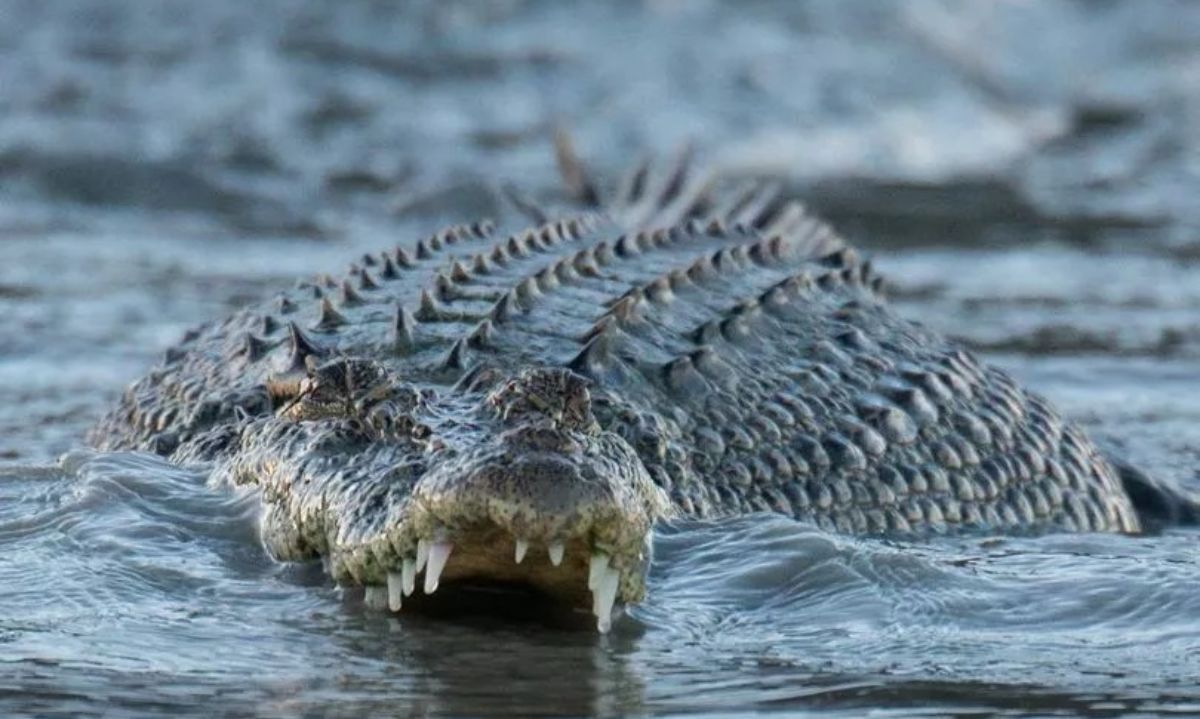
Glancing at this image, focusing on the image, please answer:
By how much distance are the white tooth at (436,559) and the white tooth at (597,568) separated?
28 cm

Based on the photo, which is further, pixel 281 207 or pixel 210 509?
pixel 281 207

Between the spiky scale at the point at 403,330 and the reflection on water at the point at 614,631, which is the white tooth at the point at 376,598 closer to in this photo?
the reflection on water at the point at 614,631

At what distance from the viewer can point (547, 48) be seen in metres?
18.9

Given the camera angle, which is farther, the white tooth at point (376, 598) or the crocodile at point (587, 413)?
the white tooth at point (376, 598)

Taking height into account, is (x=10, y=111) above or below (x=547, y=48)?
below

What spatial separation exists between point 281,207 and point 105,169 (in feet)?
3.32

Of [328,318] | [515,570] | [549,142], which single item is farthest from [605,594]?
[549,142]

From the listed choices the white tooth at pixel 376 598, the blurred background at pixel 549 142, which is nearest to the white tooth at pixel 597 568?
the white tooth at pixel 376 598

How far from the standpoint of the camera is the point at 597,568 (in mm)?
4898

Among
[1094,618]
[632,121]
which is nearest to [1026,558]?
[1094,618]

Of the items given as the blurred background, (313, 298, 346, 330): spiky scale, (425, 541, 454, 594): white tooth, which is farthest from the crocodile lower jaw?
the blurred background

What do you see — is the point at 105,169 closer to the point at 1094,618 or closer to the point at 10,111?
the point at 10,111

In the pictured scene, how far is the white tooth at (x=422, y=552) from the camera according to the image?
4859mm

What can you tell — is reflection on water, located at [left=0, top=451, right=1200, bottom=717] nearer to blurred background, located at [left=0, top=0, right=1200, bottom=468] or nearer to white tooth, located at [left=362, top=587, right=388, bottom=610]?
white tooth, located at [left=362, top=587, right=388, bottom=610]
